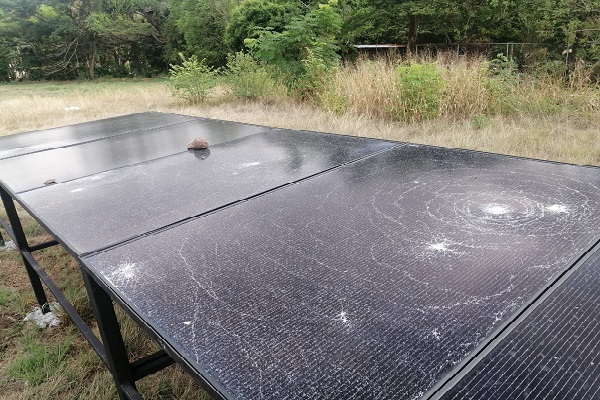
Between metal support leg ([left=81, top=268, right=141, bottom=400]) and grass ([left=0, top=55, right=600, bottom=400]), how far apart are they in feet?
1.28

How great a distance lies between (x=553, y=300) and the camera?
872mm

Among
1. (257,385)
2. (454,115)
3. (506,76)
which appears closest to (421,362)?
(257,385)

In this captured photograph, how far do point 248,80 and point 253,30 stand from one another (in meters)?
5.56

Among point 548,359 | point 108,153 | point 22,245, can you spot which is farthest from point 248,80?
point 548,359

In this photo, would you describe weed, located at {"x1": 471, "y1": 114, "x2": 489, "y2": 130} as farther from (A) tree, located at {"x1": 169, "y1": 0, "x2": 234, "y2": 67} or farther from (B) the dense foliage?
(A) tree, located at {"x1": 169, "y1": 0, "x2": 234, "y2": 67}

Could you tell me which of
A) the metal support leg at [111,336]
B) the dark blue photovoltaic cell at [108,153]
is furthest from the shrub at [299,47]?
the metal support leg at [111,336]

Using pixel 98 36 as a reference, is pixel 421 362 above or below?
below

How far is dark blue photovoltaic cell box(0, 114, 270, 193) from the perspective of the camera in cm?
204

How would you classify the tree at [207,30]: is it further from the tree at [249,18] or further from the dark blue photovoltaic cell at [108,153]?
the dark blue photovoltaic cell at [108,153]

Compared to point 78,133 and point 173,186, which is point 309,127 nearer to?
point 78,133

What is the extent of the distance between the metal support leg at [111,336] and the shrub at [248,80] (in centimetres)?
689

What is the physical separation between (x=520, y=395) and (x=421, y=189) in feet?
3.15

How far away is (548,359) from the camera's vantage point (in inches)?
28.2

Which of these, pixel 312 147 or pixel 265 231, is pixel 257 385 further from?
pixel 312 147
